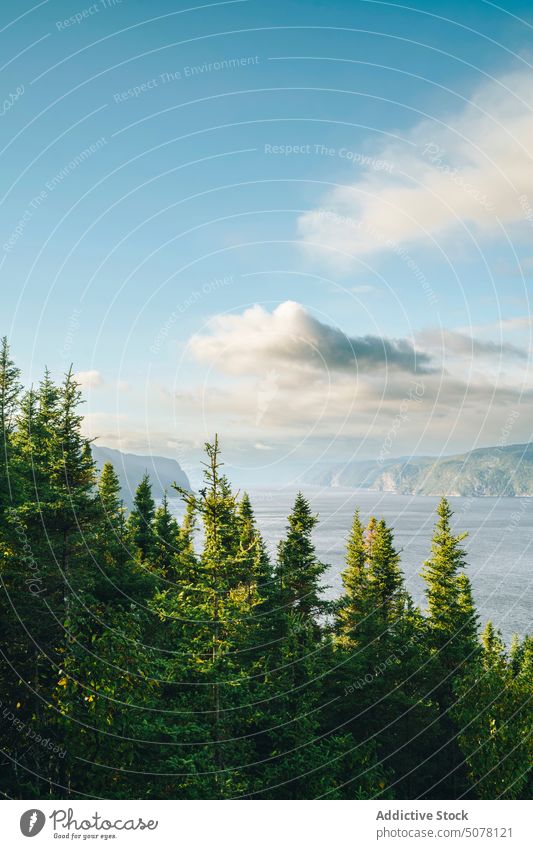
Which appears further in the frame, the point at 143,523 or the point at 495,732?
the point at 143,523

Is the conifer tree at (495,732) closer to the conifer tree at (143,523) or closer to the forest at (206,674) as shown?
the forest at (206,674)

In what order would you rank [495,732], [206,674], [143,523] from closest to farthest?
1. [206,674]
2. [495,732]
3. [143,523]

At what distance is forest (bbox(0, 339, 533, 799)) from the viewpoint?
15.1 metres

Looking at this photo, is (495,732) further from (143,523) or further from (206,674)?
(143,523)

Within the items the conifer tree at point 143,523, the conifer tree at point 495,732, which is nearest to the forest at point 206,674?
the conifer tree at point 495,732

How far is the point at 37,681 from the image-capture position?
57.4 ft

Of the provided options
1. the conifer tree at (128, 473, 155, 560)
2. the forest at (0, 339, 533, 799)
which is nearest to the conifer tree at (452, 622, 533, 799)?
the forest at (0, 339, 533, 799)

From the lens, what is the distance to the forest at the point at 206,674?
15.1 m

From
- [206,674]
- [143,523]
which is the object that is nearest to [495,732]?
[206,674]

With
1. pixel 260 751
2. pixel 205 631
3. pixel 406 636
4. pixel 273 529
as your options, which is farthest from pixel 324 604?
pixel 273 529

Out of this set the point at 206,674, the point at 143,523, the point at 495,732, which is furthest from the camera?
the point at 143,523

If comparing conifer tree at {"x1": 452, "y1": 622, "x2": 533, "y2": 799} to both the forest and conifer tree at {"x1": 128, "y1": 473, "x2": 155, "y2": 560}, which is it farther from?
conifer tree at {"x1": 128, "y1": 473, "x2": 155, "y2": 560}

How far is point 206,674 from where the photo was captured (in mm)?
15914
